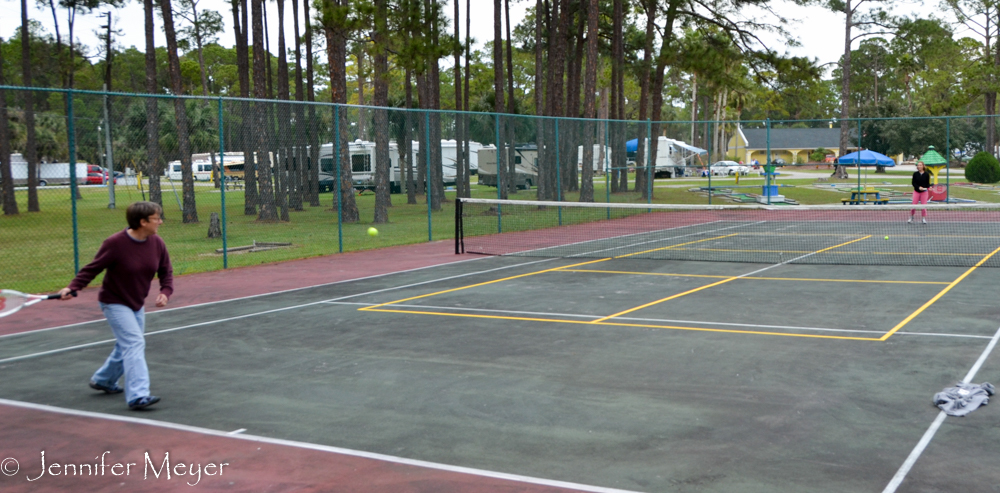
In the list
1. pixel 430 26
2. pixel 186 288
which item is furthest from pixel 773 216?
pixel 186 288

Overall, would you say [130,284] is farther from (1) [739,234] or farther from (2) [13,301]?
(1) [739,234]

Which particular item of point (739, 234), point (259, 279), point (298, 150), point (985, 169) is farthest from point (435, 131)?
point (985, 169)

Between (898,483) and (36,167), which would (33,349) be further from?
(898,483)

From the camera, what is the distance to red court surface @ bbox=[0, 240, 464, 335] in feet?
35.5

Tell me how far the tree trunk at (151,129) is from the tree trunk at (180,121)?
1.92 feet

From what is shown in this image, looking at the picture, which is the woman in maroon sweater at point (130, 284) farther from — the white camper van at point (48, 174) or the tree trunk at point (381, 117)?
the tree trunk at point (381, 117)

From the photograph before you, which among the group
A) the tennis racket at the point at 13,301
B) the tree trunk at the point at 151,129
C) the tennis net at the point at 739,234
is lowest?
the tennis net at the point at 739,234

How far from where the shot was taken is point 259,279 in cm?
1400

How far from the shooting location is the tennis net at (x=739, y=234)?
15195 mm

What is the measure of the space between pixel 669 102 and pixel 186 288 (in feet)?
375

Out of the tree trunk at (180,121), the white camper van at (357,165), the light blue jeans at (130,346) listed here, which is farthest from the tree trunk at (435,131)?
the light blue jeans at (130,346)

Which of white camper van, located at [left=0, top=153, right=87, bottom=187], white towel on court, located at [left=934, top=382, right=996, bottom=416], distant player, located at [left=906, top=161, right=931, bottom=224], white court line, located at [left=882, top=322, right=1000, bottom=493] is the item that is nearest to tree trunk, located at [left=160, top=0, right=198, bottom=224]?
white camper van, located at [left=0, top=153, right=87, bottom=187]

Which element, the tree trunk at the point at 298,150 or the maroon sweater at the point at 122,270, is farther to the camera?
the tree trunk at the point at 298,150

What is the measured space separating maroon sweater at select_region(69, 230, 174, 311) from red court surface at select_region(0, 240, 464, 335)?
14.5 ft
